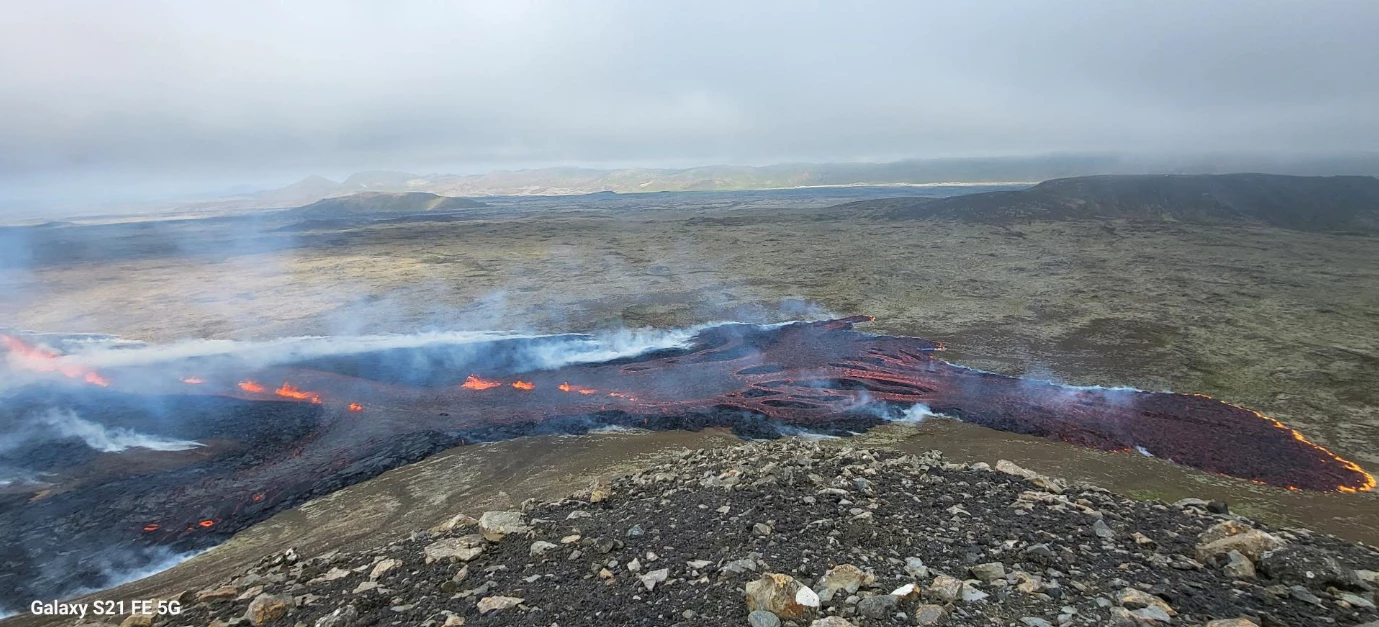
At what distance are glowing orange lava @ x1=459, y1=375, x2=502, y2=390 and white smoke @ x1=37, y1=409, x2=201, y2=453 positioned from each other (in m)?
6.63

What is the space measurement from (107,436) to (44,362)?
481 inches

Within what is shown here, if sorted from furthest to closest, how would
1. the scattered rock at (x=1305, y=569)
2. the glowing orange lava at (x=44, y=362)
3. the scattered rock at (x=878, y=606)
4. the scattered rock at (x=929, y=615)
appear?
1. the glowing orange lava at (x=44, y=362)
2. the scattered rock at (x=1305, y=569)
3. the scattered rock at (x=878, y=606)
4. the scattered rock at (x=929, y=615)

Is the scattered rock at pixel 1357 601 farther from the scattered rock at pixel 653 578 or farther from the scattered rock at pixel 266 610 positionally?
the scattered rock at pixel 266 610

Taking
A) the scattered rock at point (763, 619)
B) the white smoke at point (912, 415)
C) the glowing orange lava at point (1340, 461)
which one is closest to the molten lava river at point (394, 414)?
the glowing orange lava at point (1340, 461)

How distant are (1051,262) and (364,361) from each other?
138 ft

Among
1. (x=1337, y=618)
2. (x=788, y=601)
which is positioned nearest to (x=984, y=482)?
(x=1337, y=618)

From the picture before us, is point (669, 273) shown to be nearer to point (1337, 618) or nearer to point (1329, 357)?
point (1329, 357)

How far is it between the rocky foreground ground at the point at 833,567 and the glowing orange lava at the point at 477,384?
35.0 feet

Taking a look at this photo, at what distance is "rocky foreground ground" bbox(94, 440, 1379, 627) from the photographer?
5.64 m

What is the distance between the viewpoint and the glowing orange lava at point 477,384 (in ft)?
63.1

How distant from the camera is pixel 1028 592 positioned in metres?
5.84

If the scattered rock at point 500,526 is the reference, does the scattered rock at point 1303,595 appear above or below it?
above

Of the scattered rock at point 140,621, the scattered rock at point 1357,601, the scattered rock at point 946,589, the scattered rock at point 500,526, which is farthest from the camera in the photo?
the scattered rock at point 500,526

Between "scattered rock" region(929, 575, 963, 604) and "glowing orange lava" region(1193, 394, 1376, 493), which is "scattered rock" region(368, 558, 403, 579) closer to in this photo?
"scattered rock" region(929, 575, 963, 604)
